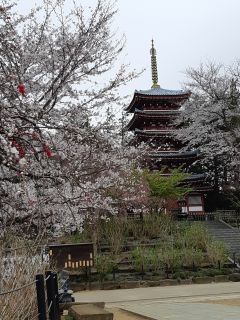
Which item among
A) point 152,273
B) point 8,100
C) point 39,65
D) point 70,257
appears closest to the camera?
point 8,100

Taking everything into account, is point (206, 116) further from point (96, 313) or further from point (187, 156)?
point (96, 313)

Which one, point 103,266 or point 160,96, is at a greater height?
point 160,96

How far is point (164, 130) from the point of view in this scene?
3669 centimetres

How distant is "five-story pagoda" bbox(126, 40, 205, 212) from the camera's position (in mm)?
35875

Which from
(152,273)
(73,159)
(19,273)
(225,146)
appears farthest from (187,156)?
(19,273)

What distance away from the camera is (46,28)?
30.8 feet

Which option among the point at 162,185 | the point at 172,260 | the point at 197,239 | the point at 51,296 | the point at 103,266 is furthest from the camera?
the point at 162,185

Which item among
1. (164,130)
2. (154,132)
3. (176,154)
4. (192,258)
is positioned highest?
(164,130)

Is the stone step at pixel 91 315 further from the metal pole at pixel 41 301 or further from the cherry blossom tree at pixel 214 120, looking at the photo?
the cherry blossom tree at pixel 214 120

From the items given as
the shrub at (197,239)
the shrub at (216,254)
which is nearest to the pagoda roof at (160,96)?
the shrub at (197,239)

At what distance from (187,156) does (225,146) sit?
3.66 m

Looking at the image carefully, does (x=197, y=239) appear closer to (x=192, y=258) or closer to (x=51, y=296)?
(x=192, y=258)

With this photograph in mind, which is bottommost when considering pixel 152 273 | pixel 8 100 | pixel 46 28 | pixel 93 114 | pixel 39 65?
pixel 152 273

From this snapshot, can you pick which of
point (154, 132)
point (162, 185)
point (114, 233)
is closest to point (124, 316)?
point (114, 233)
